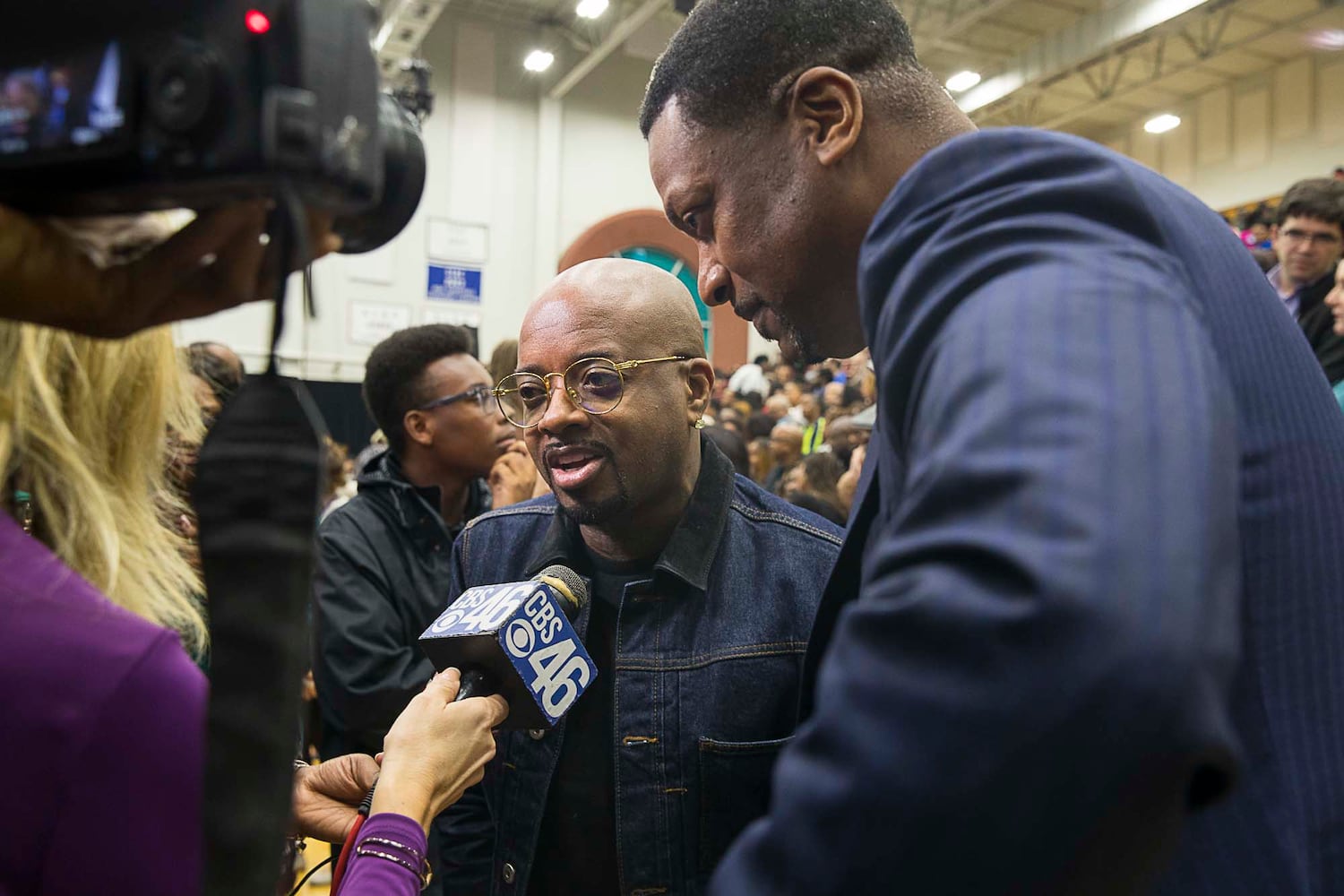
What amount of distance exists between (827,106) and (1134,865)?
0.81 meters

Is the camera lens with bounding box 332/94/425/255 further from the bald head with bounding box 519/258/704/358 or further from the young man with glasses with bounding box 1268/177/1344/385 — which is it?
the young man with glasses with bounding box 1268/177/1344/385

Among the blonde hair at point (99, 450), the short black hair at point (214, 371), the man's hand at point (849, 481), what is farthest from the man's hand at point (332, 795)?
the man's hand at point (849, 481)

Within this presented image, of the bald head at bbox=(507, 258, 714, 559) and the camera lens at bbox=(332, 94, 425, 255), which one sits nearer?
the camera lens at bbox=(332, 94, 425, 255)

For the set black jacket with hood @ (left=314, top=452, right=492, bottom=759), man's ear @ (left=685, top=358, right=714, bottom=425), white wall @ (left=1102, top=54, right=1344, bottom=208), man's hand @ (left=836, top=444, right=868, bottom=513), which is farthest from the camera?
white wall @ (left=1102, top=54, right=1344, bottom=208)

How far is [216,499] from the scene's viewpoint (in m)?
0.64

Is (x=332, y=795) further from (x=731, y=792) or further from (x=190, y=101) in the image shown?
(x=190, y=101)

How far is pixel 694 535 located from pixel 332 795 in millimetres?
634

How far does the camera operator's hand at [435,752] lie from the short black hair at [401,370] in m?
1.83

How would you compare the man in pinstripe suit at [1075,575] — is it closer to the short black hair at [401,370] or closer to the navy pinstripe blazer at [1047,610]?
the navy pinstripe blazer at [1047,610]

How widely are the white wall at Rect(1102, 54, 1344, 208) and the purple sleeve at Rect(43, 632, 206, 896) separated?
1201cm

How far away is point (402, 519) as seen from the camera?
9.14 ft

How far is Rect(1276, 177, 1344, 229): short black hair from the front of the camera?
390 cm

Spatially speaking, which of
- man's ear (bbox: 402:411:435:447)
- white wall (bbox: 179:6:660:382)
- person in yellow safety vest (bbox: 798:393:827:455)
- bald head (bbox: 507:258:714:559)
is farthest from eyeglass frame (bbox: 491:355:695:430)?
white wall (bbox: 179:6:660:382)

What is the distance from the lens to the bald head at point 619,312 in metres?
1.80
